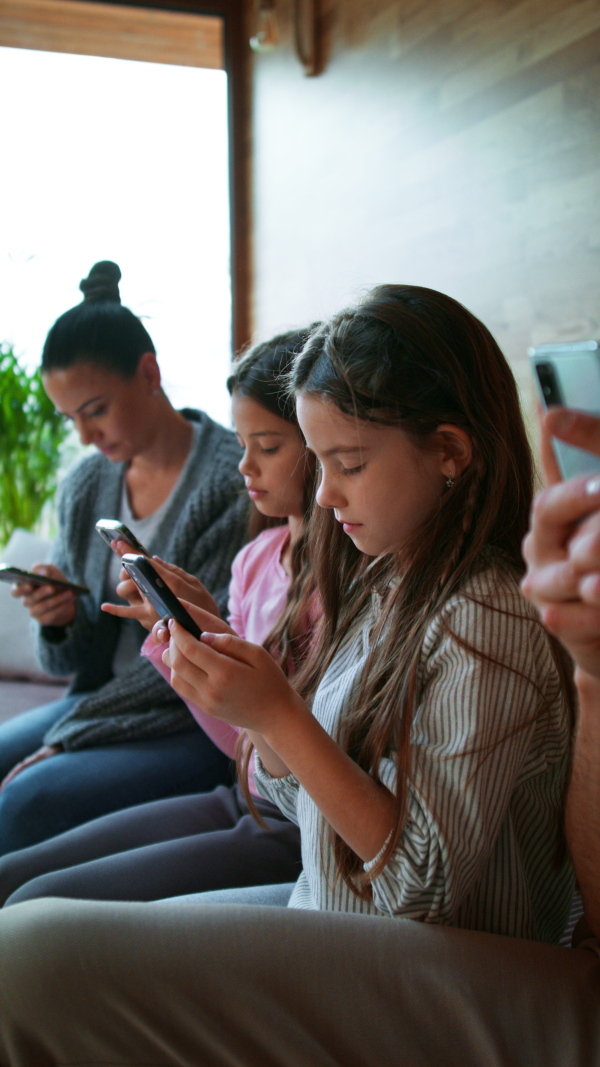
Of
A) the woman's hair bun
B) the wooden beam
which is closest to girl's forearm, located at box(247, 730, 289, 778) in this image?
the woman's hair bun

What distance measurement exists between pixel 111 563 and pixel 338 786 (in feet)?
3.54

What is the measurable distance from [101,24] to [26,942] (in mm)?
3096

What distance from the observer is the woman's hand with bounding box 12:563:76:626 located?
1.67m

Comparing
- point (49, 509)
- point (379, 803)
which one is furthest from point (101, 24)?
point (379, 803)

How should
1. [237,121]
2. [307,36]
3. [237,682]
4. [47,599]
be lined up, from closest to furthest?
1. [237,682]
2. [47,599]
3. [307,36]
4. [237,121]

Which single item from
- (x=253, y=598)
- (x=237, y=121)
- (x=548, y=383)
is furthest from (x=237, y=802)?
(x=237, y=121)

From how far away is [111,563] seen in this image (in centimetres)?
181

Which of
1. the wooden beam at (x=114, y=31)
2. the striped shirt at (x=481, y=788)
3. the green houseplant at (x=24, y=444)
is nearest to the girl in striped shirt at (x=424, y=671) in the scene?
the striped shirt at (x=481, y=788)

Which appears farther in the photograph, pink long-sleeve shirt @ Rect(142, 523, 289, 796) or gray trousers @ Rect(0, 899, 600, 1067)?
pink long-sleeve shirt @ Rect(142, 523, 289, 796)

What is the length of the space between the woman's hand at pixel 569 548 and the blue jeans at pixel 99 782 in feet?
3.04

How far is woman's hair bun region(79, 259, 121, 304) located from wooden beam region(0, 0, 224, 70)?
1.50 metres

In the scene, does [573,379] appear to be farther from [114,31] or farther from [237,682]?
[114,31]

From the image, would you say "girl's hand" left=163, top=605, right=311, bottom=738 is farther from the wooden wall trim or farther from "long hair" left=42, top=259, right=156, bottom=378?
the wooden wall trim

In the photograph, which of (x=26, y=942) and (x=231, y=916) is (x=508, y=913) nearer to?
(x=231, y=916)
